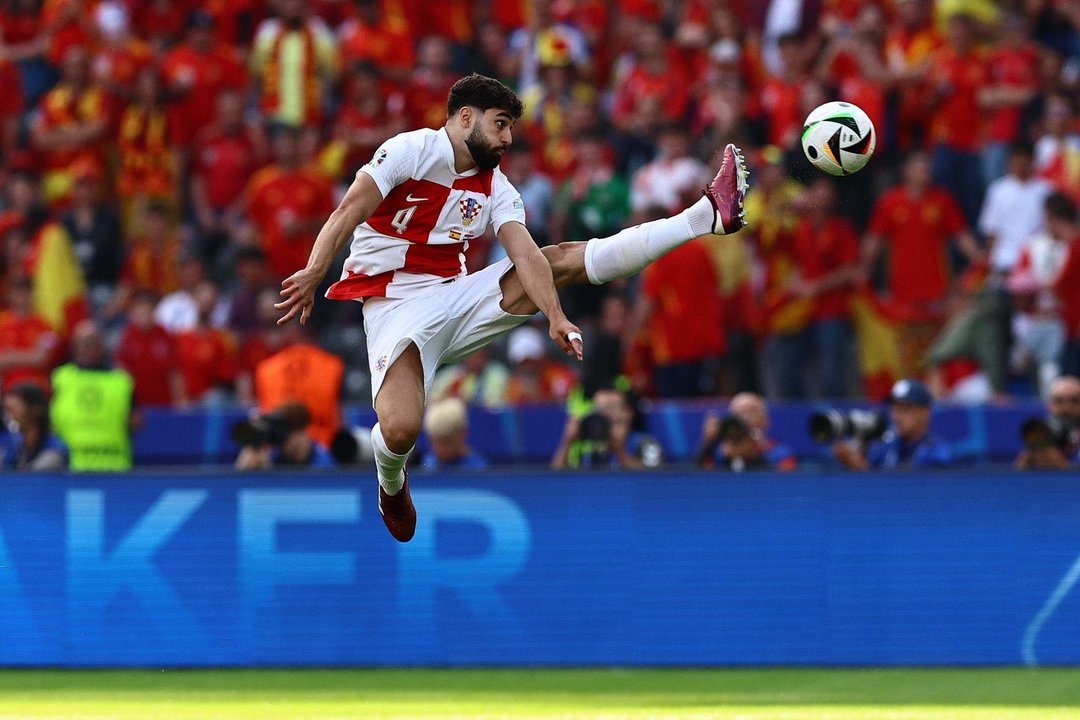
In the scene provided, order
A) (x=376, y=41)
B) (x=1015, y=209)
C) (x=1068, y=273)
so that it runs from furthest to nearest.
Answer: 1. (x=376, y=41)
2. (x=1015, y=209)
3. (x=1068, y=273)

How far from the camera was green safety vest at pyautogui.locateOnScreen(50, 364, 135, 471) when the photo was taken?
544 inches

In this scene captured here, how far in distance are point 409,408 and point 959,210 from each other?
7.85 meters

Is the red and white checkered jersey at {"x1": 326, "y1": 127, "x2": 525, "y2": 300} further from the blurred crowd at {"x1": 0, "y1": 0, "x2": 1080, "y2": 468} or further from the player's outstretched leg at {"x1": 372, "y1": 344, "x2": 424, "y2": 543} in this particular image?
the blurred crowd at {"x1": 0, "y1": 0, "x2": 1080, "y2": 468}

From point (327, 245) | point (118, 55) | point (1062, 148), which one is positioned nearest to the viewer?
point (327, 245)

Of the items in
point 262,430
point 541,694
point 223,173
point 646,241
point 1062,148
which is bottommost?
point 541,694

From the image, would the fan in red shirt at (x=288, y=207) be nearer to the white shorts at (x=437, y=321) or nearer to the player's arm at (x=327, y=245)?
the white shorts at (x=437, y=321)

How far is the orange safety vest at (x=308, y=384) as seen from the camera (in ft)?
44.4

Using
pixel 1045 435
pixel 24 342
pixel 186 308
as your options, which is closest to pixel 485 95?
pixel 1045 435

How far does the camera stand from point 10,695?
10773 millimetres

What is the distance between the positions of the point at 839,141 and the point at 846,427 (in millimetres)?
3032

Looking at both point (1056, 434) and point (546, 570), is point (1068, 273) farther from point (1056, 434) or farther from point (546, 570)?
point (546, 570)

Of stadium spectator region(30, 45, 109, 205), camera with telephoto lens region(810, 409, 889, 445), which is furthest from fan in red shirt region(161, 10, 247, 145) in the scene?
camera with telephoto lens region(810, 409, 889, 445)

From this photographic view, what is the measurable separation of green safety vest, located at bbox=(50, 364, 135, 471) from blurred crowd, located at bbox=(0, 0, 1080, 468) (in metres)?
0.44

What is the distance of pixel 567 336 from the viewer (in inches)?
332
